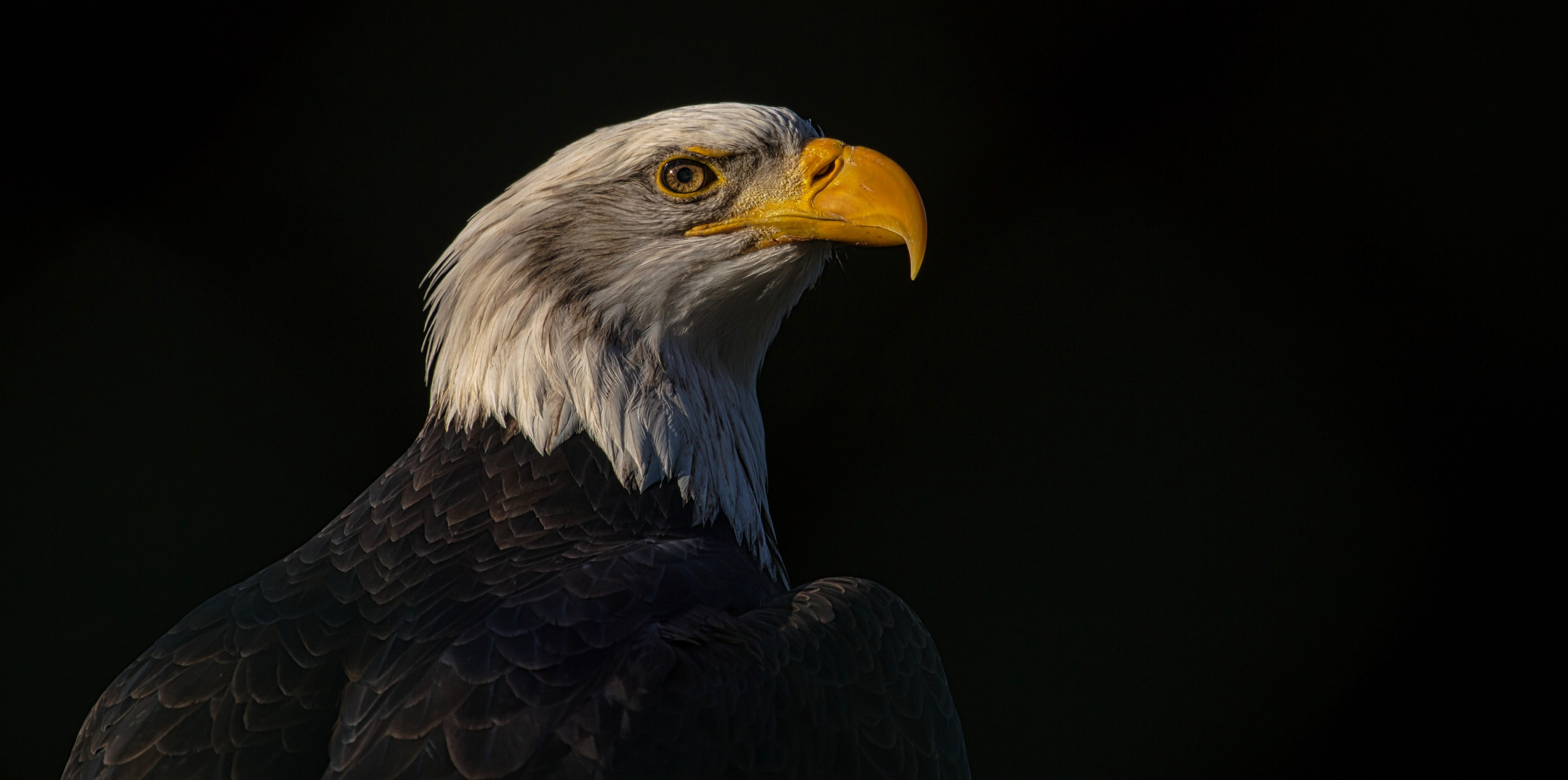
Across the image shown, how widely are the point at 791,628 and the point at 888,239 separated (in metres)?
0.70

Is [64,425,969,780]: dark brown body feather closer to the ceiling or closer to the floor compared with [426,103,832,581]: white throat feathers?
closer to the floor

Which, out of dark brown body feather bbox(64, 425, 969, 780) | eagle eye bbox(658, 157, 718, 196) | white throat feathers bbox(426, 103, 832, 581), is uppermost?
eagle eye bbox(658, 157, 718, 196)

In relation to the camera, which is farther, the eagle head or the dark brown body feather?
the eagle head

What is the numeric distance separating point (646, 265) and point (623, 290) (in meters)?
0.06

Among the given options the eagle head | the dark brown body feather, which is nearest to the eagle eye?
the eagle head

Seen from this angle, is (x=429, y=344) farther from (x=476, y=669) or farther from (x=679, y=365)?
(x=476, y=669)

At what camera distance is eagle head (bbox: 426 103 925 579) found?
1858mm

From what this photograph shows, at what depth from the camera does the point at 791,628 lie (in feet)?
4.91

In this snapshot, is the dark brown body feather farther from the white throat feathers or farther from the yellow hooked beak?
the yellow hooked beak

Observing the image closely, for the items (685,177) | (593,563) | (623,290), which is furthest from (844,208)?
(593,563)

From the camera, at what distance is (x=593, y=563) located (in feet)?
5.15

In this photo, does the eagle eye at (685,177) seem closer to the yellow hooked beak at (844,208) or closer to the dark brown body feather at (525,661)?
the yellow hooked beak at (844,208)

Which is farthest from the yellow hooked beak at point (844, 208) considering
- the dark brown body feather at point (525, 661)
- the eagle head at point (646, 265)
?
the dark brown body feather at point (525, 661)

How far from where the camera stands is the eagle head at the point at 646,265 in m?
1.86
